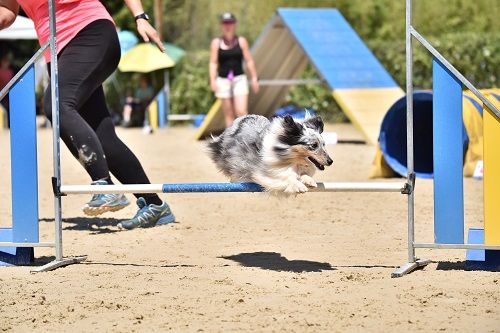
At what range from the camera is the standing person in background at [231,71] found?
39.8 ft

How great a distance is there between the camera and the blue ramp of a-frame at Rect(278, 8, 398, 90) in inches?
499

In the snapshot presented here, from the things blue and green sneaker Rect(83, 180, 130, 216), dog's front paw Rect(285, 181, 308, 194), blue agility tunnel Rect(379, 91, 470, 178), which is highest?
dog's front paw Rect(285, 181, 308, 194)

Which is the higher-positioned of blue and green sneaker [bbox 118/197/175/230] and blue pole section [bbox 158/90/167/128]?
blue and green sneaker [bbox 118/197/175/230]

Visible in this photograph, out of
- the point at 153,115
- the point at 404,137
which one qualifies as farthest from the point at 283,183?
the point at 153,115

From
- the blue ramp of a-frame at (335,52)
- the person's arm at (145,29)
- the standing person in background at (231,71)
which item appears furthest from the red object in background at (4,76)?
the person's arm at (145,29)

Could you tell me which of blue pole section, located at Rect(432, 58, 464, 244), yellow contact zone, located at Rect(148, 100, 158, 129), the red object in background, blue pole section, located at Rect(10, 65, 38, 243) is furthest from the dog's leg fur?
the red object in background

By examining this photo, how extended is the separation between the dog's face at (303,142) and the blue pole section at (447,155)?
541 millimetres

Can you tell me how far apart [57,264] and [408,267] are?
1785mm

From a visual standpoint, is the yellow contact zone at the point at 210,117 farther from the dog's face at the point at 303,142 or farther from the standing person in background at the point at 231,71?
the dog's face at the point at 303,142

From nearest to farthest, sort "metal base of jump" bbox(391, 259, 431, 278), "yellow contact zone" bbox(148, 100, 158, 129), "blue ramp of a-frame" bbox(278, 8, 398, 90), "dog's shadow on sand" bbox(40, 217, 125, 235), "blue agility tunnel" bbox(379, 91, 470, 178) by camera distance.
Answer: "metal base of jump" bbox(391, 259, 431, 278), "dog's shadow on sand" bbox(40, 217, 125, 235), "blue agility tunnel" bbox(379, 91, 470, 178), "blue ramp of a-frame" bbox(278, 8, 398, 90), "yellow contact zone" bbox(148, 100, 158, 129)

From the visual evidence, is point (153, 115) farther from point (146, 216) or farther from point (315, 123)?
point (315, 123)

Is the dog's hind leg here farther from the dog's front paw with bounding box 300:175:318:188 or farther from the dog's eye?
the dog's eye

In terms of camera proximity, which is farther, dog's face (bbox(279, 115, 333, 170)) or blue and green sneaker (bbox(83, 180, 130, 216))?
blue and green sneaker (bbox(83, 180, 130, 216))

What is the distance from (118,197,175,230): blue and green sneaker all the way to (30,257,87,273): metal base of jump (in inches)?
30.5
